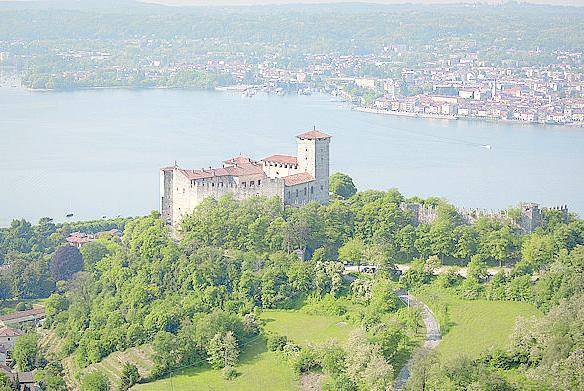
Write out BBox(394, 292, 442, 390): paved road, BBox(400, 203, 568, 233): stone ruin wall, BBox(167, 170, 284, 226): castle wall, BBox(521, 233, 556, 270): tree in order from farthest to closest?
BBox(167, 170, 284, 226): castle wall < BBox(400, 203, 568, 233): stone ruin wall < BBox(521, 233, 556, 270): tree < BBox(394, 292, 442, 390): paved road

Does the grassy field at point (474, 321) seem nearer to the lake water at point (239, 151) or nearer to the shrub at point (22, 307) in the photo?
the shrub at point (22, 307)

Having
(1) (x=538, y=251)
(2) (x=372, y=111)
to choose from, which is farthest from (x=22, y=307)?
(2) (x=372, y=111)

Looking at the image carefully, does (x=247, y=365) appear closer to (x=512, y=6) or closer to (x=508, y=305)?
(x=508, y=305)

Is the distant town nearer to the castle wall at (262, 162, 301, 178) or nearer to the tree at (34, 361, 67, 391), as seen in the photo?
the castle wall at (262, 162, 301, 178)

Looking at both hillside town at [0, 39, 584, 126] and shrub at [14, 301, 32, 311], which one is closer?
shrub at [14, 301, 32, 311]

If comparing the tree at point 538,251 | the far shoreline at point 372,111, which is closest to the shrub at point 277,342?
the tree at point 538,251

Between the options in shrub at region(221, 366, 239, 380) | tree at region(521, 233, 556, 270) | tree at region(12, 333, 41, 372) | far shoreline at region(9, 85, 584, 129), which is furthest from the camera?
far shoreline at region(9, 85, 584, 129)

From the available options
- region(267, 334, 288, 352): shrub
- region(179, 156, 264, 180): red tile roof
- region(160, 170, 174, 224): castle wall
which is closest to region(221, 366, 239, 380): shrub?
region(267, 334, 288, 352): shrub

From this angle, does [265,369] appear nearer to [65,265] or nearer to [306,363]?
[306,363]
